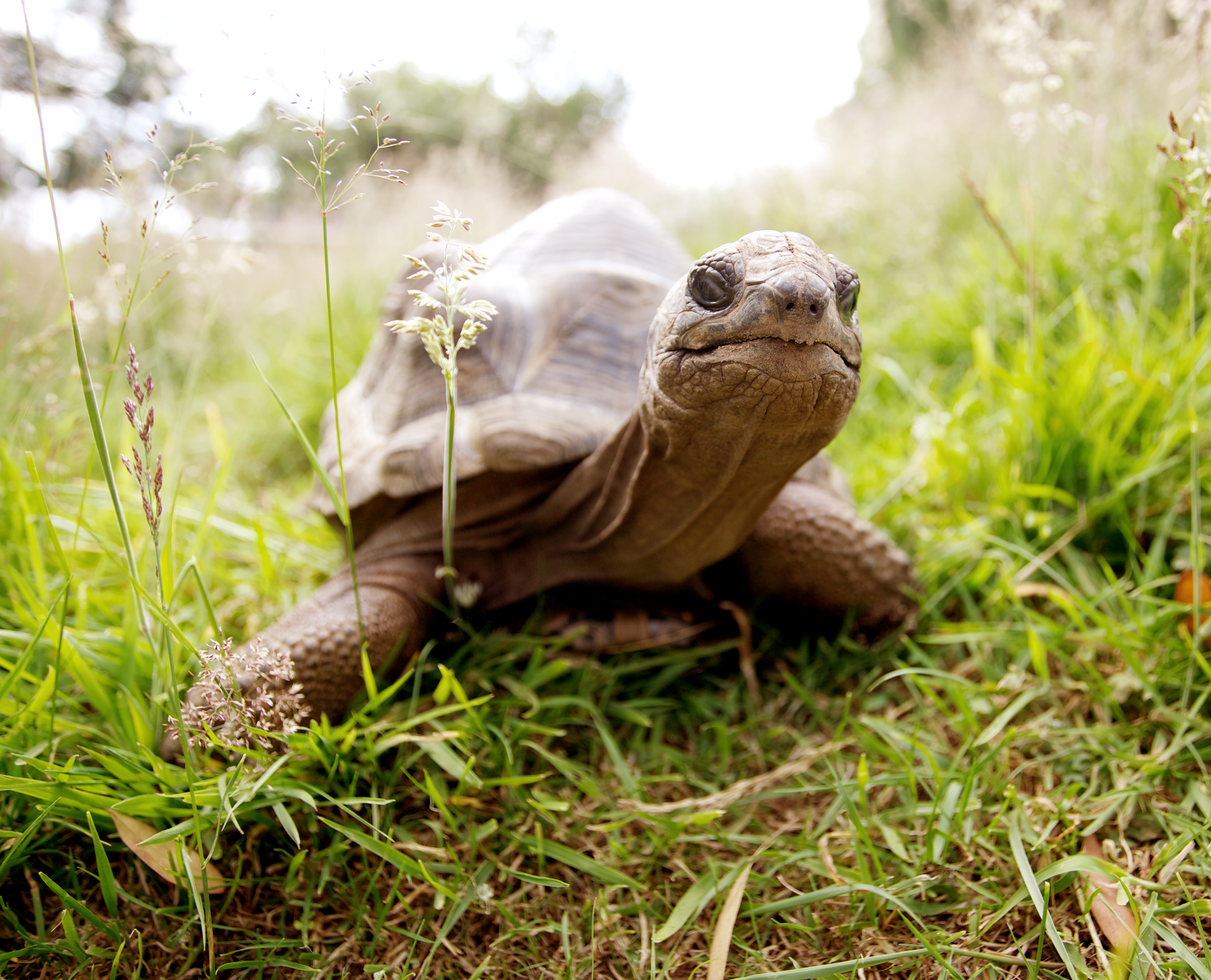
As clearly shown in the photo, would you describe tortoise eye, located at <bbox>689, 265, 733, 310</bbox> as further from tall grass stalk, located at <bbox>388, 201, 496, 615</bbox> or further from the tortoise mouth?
tall grass stalk, located at <bbox>388, 201, 496, 615</bbox>

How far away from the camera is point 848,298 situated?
4.14ft

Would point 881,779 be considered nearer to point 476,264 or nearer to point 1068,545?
point 1068,545

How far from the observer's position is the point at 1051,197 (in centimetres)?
360

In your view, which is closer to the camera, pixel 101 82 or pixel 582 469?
pixel 582 469

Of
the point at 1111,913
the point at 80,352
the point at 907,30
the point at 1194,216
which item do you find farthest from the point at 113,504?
the point at 907,30

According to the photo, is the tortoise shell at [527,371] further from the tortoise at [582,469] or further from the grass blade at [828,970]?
the grass blade at [828,970]

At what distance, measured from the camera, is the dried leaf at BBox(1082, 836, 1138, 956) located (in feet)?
3.93

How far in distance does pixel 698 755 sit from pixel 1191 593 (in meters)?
1.16

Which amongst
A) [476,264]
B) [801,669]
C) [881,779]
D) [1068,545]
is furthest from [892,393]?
[476,264]

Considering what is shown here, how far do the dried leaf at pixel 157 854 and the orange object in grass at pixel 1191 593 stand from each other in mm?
1976

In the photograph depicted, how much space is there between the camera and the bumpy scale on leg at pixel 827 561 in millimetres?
1929

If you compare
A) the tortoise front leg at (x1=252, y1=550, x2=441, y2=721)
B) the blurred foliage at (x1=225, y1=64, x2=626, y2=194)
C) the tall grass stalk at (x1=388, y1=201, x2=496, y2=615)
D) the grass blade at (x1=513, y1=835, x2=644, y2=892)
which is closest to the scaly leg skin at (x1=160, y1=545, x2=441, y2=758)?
the tortoise front leg at (x1=252, y1=550, x2=441, y2=721)

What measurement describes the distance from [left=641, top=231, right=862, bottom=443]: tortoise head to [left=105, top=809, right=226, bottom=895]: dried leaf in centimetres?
112

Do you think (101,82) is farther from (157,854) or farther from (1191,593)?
(1191,593)
